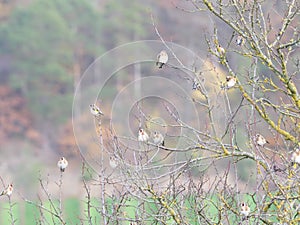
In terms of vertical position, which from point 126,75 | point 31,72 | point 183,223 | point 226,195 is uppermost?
point 31,72

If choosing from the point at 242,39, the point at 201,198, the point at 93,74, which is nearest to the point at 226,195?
the point at 201,198

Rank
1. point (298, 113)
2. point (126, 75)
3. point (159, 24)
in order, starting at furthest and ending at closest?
1. point (126, 75)
2. point (159, 24)
3. point (298, 113)

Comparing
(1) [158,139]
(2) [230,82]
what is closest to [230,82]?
(2) [230,82]

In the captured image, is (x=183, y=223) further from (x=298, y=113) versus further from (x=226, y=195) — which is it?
(x=298, y=113)

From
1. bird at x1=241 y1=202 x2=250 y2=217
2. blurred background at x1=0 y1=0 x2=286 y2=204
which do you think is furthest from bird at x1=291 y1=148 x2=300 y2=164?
blurred background at x1=0 y1=0 x2=286 y2=204

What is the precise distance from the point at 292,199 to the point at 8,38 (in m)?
8.91

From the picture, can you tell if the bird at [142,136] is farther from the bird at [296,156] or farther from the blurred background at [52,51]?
the blurred background at [52,51]

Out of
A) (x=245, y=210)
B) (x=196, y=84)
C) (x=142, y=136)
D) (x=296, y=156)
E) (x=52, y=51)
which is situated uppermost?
(x=52, y=51)

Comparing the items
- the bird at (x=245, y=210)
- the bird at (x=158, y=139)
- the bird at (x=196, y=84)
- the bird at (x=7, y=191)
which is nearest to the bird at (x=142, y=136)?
the bird at (x=158, y=139)

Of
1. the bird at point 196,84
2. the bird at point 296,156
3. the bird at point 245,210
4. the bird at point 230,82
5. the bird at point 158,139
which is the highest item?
the bird at point 196,84

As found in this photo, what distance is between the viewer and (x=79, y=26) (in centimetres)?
1104

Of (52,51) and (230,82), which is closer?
(230,82)

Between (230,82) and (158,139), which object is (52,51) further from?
(230,82)

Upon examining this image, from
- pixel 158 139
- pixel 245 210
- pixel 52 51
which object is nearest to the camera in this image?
pixel 245 210
